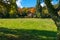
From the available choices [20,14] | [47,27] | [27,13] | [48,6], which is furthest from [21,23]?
[27,13]

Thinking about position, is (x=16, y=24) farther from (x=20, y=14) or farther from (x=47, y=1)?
(x=20, y=14)

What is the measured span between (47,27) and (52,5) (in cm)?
1862

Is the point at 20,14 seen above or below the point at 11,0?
below

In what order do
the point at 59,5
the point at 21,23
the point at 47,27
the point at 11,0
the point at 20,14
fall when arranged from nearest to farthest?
1. the point at 59,5
2. the point at 11,0
3. the point at 47,27
4. the point at 21,23
5. the point at 20,14

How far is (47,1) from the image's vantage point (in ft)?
40.2

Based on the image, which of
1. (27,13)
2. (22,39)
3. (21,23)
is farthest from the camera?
(27,13)

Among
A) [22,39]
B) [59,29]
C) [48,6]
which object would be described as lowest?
[22,39]

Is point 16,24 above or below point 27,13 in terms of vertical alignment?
above

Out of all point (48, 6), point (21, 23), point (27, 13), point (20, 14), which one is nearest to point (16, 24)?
point (21, 23)

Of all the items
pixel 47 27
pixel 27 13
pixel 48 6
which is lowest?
pixel 27 13

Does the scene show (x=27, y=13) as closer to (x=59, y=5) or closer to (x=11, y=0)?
(x=11, y=0)

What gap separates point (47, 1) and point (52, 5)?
35 centimetres

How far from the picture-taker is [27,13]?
62812mm

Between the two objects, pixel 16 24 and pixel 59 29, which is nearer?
pixel 59 29
